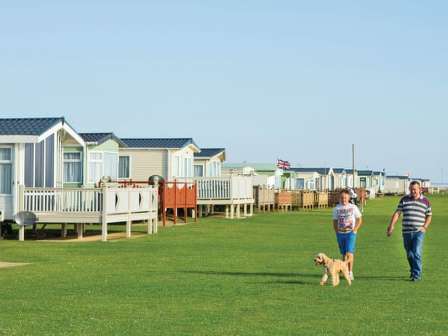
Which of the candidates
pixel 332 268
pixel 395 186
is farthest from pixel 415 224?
pixel 395 186

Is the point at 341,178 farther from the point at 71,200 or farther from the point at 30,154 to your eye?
the point at 71,200

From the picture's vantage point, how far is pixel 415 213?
15.5 metres

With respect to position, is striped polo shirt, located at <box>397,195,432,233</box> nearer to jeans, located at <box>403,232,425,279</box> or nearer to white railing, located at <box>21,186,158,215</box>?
jeans, located at <box>403,232,425,279</box>

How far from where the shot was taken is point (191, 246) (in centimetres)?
2422

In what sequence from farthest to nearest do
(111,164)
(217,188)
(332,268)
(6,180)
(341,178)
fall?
(341,178), (217,188), (111,164), (6,180), (332,268)

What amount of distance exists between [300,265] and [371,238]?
32.9 ft

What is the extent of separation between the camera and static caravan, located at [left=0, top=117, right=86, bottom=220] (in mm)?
26516

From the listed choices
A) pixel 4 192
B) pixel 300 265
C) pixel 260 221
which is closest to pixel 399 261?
pixel 300 265

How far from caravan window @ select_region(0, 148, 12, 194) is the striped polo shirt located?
14.3 m

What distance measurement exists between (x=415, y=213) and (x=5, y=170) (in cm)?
1473

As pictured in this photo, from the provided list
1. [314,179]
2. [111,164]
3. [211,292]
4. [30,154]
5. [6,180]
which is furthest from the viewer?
[314,179]

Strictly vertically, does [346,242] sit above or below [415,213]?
below

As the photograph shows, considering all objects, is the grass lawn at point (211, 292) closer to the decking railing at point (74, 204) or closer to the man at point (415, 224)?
the man at point (415, 224)

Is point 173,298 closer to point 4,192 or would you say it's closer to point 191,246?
point 191,246
